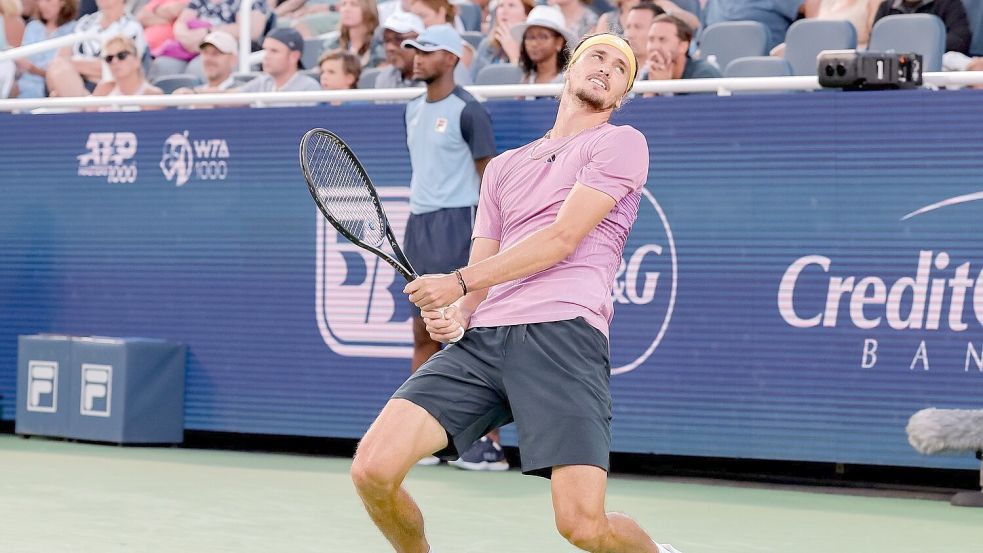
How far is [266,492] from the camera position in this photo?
7.59 metres

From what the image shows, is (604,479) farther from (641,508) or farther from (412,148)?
(412,148)

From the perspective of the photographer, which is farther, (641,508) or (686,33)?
(686,33)

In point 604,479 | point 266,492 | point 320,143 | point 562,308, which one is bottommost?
point 266,492

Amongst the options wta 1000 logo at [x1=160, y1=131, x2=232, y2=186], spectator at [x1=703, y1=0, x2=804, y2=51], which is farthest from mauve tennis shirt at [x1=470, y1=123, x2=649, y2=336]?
spectator at [x1=703, y1=0, x2=804, y2=51]

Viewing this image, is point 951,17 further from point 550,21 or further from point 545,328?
point 545,328

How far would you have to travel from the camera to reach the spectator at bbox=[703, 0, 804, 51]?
9648 mm

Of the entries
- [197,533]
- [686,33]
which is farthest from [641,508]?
[686,33]

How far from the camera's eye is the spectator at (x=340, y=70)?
31.2 ft

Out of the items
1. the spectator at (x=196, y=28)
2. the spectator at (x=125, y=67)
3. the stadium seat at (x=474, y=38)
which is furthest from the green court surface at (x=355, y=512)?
the spectator at (x=196, y=28)

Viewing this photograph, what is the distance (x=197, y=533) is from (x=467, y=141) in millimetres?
2658

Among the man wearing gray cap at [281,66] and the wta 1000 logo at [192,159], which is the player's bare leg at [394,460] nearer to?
the wta 1000 logo at [192,159]

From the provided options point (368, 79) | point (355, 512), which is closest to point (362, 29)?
point (368, 79)

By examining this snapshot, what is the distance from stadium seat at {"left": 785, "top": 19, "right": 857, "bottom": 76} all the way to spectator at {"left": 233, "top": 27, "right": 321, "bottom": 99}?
298 cm

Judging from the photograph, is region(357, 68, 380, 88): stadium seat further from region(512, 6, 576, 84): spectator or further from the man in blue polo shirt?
the man in blue polo shirt
